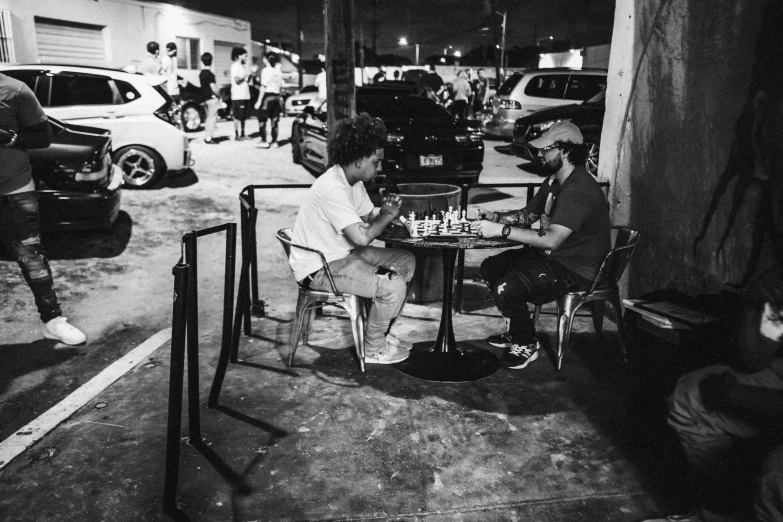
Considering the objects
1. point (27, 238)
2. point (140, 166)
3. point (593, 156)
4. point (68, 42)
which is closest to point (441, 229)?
point (27, 238)

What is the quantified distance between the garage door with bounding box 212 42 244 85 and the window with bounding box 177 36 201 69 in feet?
4.29

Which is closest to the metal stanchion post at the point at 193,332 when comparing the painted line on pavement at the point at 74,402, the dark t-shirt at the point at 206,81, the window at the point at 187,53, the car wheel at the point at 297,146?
the painted line on pavement at the point at 74,402

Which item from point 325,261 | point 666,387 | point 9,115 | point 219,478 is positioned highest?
point 9,115

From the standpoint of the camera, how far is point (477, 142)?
8.98 meters

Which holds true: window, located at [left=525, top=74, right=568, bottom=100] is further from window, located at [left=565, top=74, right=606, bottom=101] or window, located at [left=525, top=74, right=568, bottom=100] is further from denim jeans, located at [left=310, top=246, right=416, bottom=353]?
denim jeans, located at [left=310, top=246, right=416, bottom=353]

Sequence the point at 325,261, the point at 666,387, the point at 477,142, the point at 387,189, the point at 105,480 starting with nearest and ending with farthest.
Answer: the point at 105,480
the point at 666,387
the point at 325,261
the point at 387,189
the point at 477,142

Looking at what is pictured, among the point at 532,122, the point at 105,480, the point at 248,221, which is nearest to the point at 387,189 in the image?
the point at 248,221

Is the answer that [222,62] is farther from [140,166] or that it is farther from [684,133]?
[684,133]

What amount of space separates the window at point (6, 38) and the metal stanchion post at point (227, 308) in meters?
14.7

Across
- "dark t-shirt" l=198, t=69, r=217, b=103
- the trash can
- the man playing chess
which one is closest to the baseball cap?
the man playing chess

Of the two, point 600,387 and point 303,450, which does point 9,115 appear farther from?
point 600,387

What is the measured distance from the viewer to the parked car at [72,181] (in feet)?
19.2

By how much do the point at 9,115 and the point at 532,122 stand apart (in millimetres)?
9290

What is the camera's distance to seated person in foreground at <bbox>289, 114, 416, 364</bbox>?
3.73m
